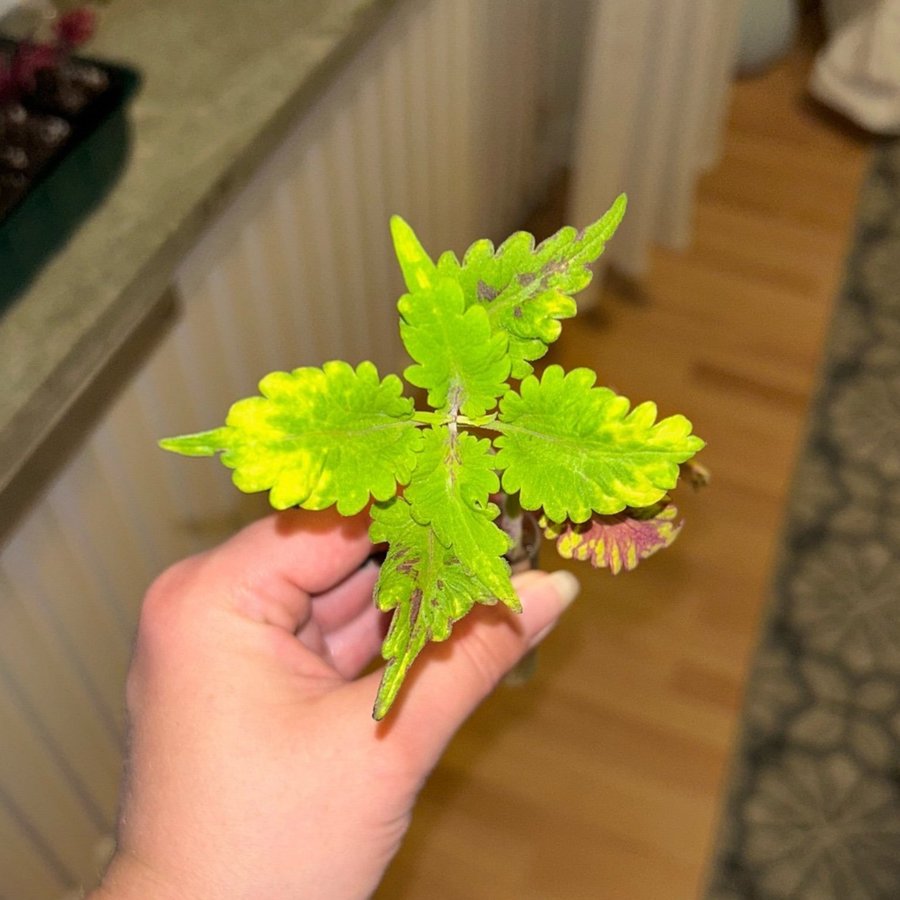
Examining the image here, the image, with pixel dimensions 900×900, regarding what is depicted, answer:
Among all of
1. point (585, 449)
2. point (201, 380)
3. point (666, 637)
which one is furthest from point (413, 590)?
point (666, 637)

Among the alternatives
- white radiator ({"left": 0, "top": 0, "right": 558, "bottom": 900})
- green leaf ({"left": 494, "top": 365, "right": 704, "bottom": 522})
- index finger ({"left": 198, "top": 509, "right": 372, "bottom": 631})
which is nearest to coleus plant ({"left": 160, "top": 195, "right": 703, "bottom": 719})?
green leaf ({"left": 494, "top": 365, "right": 704, "bottom": 522})

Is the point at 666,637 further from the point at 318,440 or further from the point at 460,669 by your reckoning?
the point at 318,440

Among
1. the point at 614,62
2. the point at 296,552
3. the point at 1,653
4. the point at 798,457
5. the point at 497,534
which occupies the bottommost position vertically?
the point at 798,457

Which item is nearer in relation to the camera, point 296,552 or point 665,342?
point 296,552

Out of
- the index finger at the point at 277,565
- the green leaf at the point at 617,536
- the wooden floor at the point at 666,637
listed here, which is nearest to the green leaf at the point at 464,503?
the green leaf at the point at 617,536

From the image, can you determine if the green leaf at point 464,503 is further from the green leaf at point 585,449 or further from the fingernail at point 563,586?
the fingernail at point 563,586

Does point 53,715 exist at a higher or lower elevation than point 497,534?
lower

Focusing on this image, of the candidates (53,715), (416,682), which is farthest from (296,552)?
(53,715)

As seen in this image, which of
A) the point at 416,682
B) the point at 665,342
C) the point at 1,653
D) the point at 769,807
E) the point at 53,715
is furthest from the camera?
the point at 665,342

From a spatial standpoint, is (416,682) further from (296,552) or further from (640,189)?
(640,189)
